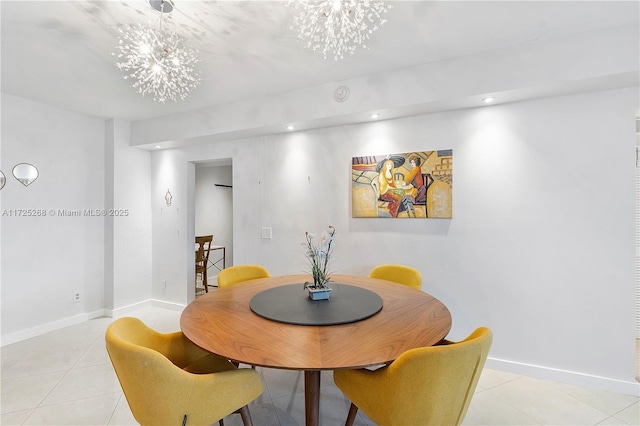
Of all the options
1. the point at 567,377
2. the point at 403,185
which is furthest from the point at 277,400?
the point at 567,377

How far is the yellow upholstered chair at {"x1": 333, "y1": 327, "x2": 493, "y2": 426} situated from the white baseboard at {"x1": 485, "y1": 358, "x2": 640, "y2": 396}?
1692mm

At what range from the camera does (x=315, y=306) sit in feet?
6.01

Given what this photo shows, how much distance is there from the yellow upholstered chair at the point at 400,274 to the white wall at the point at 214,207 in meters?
4.26

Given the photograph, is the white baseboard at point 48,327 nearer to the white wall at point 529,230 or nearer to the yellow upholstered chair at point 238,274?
the yellow upholstered chair at point 238,274

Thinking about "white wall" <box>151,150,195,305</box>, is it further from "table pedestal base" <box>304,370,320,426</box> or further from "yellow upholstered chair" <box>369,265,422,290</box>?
"table pedestal base" <box>304,370,320,426</box>

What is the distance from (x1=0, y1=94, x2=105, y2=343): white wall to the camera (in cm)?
327

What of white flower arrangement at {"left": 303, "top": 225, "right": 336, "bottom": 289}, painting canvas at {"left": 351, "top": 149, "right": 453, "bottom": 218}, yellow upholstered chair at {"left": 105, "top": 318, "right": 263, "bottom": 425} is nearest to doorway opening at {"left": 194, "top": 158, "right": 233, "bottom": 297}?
painting canvas at {"left": 351, "top": 149, "right": 453, "bottom": 218}

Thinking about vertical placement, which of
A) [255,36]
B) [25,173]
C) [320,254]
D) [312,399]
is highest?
[255,36]

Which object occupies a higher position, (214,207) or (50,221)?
(214,207)

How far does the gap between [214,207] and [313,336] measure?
5401mm

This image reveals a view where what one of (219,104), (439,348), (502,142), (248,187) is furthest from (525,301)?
(219,104)

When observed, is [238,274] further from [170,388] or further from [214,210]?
[214,210]

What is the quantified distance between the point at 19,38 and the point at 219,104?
5.68 feet

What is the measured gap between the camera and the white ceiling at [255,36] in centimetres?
191
